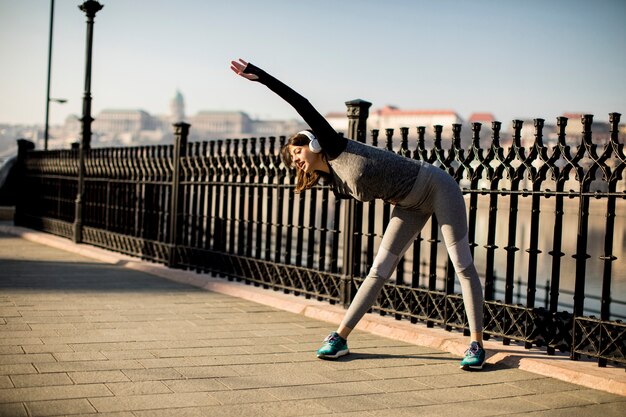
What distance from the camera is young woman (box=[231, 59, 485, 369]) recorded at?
4.91 m

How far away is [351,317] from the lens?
5.46 meters

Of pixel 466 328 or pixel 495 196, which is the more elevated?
pixel 495 196

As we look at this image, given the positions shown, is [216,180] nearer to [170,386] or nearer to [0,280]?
[0,280]

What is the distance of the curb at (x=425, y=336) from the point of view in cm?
499

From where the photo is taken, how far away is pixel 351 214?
766 centimetres

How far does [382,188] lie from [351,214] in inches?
105

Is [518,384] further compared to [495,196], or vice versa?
[495,196]

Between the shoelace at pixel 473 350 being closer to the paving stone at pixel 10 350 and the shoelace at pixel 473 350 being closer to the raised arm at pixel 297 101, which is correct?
the raised arm at pixel 297 101

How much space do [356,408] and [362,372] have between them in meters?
0.88

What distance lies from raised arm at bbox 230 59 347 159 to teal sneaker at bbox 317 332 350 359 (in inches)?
52.8

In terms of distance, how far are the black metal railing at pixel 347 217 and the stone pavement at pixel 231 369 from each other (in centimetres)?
35

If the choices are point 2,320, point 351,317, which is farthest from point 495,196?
point 2,320

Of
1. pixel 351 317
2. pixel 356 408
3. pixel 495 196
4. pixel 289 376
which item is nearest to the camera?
pixel 356 408

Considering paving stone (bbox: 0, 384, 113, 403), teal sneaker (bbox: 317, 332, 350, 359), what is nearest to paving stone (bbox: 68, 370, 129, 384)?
paving stone (bbox: 0, 384, 113, 403)
